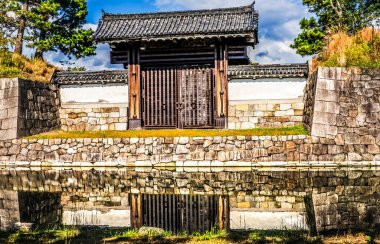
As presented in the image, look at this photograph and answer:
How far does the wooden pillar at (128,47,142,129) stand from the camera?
21.8m

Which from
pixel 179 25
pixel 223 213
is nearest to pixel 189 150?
pixel 179 25

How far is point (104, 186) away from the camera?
42.5ft

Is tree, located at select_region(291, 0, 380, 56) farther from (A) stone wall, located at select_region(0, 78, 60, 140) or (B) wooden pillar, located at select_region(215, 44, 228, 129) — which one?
(A) stone wall, located at select_region(0, 78, 60, 140)

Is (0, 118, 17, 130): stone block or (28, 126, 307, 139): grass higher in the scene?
(0, 118, 17, 130): stone block

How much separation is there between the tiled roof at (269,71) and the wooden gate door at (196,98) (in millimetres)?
1258

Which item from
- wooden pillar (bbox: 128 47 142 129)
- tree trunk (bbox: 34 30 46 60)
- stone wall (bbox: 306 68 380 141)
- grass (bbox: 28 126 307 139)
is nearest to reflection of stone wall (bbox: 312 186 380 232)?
stone wall (bbox: 306 68 380 141)

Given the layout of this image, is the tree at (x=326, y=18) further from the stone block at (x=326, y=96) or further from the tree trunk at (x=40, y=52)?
the tree trunk at (x=40, y=52)

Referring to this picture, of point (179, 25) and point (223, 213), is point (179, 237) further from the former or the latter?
point (179, 25)

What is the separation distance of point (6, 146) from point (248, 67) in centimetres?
1173

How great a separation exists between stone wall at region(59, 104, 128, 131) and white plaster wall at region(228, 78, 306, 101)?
563cm

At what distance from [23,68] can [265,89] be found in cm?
1260

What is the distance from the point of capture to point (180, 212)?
938 cm

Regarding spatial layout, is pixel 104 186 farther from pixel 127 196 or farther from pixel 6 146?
pixel 6 146

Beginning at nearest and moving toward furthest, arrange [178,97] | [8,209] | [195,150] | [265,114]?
1. [8,209]
2. [195,150]
3. [265,114]
4. [178,97]
